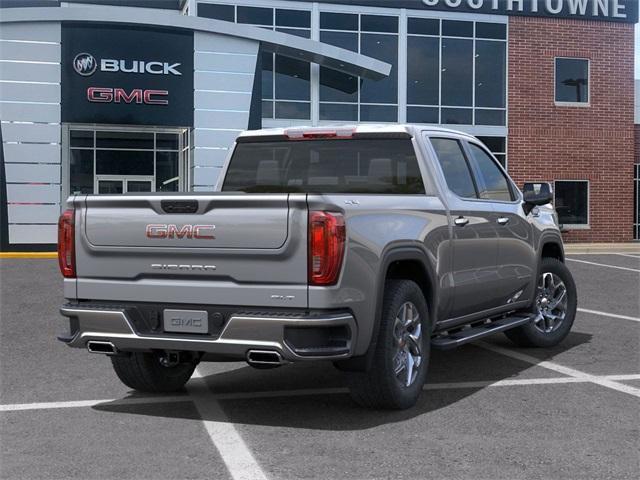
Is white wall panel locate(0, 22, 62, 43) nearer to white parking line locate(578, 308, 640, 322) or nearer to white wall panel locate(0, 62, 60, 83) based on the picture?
white wall panel locate(0, 62, 60, 83)

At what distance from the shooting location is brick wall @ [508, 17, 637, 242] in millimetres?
28203

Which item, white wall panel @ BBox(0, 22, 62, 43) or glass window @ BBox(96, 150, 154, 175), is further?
glass window @ BBox(96, 150, 154, 175)

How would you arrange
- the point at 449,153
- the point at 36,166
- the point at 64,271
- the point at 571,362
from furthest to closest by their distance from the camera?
the point at 36,166 < the point at 571,362 < the point at 449,153 < the point at 64,271

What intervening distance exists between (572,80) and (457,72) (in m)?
3.89

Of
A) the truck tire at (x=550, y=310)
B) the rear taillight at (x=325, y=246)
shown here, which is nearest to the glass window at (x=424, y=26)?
the truck tire at (x=550, y=310)

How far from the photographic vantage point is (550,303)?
8562 millimetres

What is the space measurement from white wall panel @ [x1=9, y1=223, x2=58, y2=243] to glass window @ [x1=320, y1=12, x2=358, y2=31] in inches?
406

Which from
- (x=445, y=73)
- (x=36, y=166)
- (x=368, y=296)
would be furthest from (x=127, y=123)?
(x=368, y=296)

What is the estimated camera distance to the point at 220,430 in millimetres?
5277

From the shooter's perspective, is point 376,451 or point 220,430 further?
point 220,430

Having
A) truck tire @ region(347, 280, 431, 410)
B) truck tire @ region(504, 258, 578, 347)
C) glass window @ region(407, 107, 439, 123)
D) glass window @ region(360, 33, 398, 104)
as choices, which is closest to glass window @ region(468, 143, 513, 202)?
truck tire @ region(504, 258, 578, 347)

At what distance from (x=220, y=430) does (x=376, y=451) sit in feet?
3.37

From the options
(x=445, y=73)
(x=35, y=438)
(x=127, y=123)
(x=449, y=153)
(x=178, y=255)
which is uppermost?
(x=445, y=73)

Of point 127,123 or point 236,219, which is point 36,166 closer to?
point 127,123
